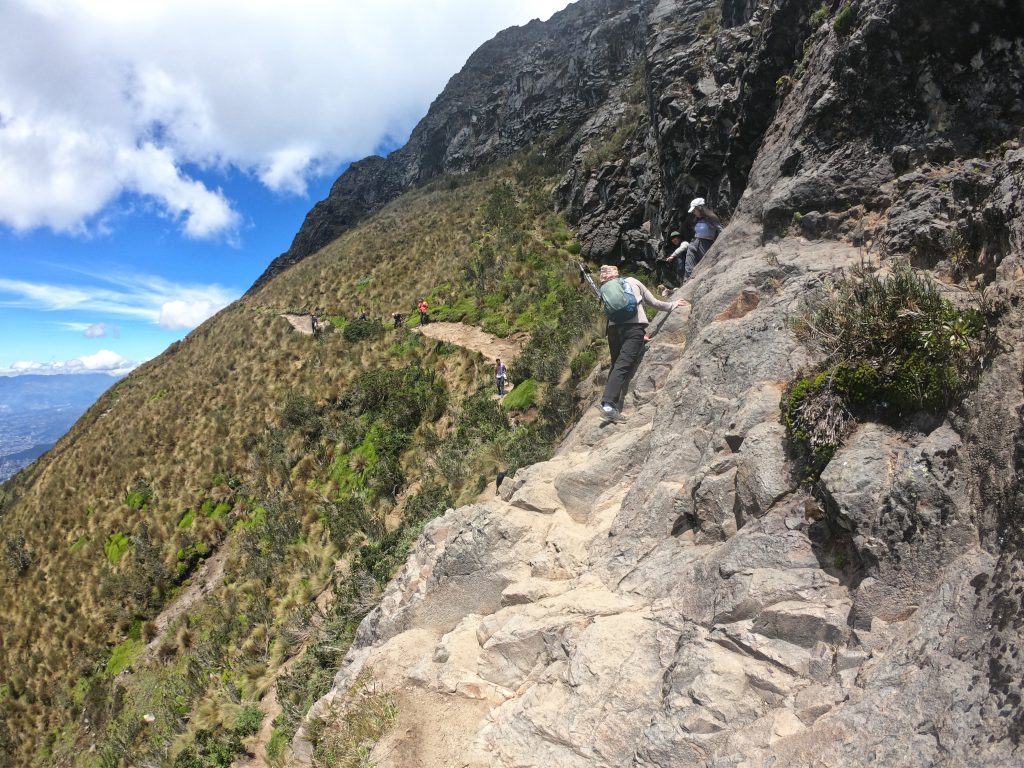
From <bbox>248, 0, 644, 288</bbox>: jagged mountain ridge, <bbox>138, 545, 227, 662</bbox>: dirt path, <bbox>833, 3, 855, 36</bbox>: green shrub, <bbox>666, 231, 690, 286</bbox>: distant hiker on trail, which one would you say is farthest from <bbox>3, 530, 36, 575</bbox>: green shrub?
<bbox>248, 0, 644, 288</bbox>: jagged mountain ridge

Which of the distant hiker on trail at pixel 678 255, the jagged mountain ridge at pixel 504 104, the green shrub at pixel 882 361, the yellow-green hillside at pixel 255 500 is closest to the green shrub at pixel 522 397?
the yellow-green hillside at pixel 255 500

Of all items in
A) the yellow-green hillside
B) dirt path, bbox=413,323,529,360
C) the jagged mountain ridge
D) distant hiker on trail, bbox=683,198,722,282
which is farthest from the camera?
the jagged mountain ridge

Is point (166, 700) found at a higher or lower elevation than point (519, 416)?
lower

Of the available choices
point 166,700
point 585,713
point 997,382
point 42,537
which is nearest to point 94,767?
point 166,700

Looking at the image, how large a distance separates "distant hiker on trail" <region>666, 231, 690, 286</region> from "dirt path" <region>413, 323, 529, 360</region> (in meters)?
5.23

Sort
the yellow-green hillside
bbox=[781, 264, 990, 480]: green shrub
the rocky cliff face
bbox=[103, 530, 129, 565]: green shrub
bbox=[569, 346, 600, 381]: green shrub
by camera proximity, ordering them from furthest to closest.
→ bbox=[103, 530, 129, 565]: green shrub, bbox=[569, 346, 600, 381]: green shrub, the yellow-green hillside, bbox=[781, 264, 990, 480]: green shrub, the rocky cliff face

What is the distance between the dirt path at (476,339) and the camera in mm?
16688

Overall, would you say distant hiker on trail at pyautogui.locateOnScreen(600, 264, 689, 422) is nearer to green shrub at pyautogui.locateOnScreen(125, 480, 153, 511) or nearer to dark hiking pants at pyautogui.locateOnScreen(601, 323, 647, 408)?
dark hiking pants at pyautogui.locateOnScreen(601, 323, 647, 408)

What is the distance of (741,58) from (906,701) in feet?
52.2

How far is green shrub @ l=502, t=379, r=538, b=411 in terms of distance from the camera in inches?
472

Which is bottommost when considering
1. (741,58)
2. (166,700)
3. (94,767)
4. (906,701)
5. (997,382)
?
(94,767)

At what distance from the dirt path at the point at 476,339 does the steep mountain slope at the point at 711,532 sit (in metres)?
1.26

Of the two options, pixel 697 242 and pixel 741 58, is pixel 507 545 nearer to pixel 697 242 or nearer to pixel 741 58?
pixel 697 242

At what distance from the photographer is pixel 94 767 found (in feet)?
30.5
